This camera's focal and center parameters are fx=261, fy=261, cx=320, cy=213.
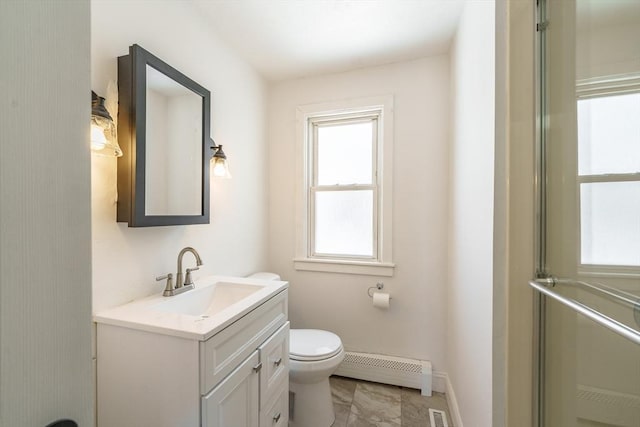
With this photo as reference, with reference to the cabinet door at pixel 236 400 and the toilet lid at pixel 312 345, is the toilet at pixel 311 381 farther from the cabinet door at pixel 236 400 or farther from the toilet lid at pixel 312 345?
the cabinet door at pixel 236 400

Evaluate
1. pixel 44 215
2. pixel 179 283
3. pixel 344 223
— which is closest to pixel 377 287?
pixel 344 223

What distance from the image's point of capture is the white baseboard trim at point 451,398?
1484 mm

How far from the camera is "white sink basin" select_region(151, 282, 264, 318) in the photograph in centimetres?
122

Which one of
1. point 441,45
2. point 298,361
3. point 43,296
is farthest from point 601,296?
point 441,45

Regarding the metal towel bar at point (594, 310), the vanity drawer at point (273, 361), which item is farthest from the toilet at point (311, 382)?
the metal towel bar at point (594, 310)

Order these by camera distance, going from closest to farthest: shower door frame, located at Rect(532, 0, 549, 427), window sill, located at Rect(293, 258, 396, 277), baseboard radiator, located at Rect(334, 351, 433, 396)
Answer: shower door frame, located at Rect(532, 0, 549, 427)
baseboard radiator, located at Rect(334, 351, 433, 396)
window sill, located at Rect(293, 258, 396, 277)

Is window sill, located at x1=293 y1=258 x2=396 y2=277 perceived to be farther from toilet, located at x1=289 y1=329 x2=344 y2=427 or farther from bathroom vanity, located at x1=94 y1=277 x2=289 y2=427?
bathroom vanity, located at x1=94 y1=277 x2=289 y2=427

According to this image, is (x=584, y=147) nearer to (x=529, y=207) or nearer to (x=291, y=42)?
(x=529, y=207)

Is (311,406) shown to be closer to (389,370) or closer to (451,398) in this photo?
(389,370)

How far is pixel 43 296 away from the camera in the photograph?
35cm

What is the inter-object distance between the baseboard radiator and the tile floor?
4cm

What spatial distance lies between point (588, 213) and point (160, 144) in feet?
5.21

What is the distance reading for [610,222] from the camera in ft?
2.09

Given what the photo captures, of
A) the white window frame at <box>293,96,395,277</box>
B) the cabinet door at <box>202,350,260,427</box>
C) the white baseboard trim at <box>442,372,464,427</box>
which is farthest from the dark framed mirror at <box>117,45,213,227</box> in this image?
the white baseboard trim at <box>442,372,464,427</box>
